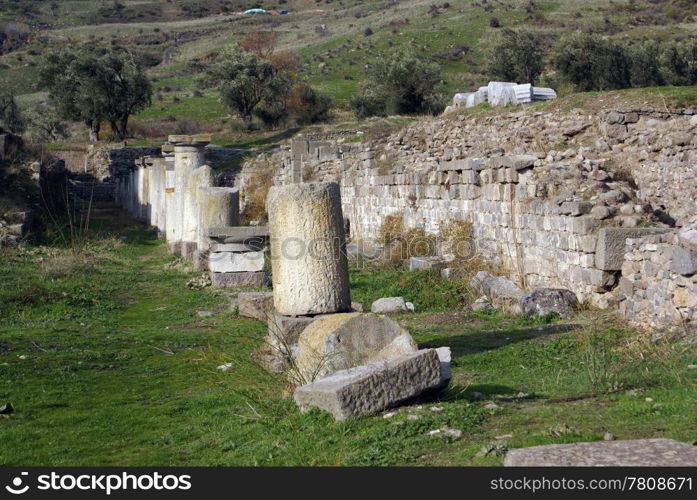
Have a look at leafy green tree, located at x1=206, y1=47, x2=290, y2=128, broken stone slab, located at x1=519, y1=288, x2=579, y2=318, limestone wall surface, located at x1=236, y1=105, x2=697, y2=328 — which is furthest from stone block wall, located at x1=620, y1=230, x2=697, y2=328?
leafy green tree, located at x1=206, y1=47, x2=290, y2=128

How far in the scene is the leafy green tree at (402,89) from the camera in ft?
147

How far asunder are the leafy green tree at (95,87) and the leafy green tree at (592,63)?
2294 cm

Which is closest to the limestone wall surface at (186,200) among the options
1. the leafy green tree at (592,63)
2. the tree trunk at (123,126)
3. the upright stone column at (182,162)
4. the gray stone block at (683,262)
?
the upright stone column at (182,162)

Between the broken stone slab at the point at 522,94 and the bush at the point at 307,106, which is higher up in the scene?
the bush at the point at 307,106

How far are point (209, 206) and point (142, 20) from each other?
10239cm

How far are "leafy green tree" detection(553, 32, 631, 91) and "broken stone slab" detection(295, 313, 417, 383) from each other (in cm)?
3288

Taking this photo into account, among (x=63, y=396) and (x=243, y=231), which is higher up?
(x=243, y=231)

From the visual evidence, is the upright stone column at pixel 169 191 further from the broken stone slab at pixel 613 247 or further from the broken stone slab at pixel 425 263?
the broken stone slab at pixel 613 247

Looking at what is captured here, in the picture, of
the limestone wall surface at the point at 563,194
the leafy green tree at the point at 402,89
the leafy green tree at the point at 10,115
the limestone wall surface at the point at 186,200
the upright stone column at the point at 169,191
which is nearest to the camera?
the limestone wall surface at the point at 563,194

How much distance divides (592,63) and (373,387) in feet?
118

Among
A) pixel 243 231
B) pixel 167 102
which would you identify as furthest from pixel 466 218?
pixel 167 102

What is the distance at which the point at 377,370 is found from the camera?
21.8ft
